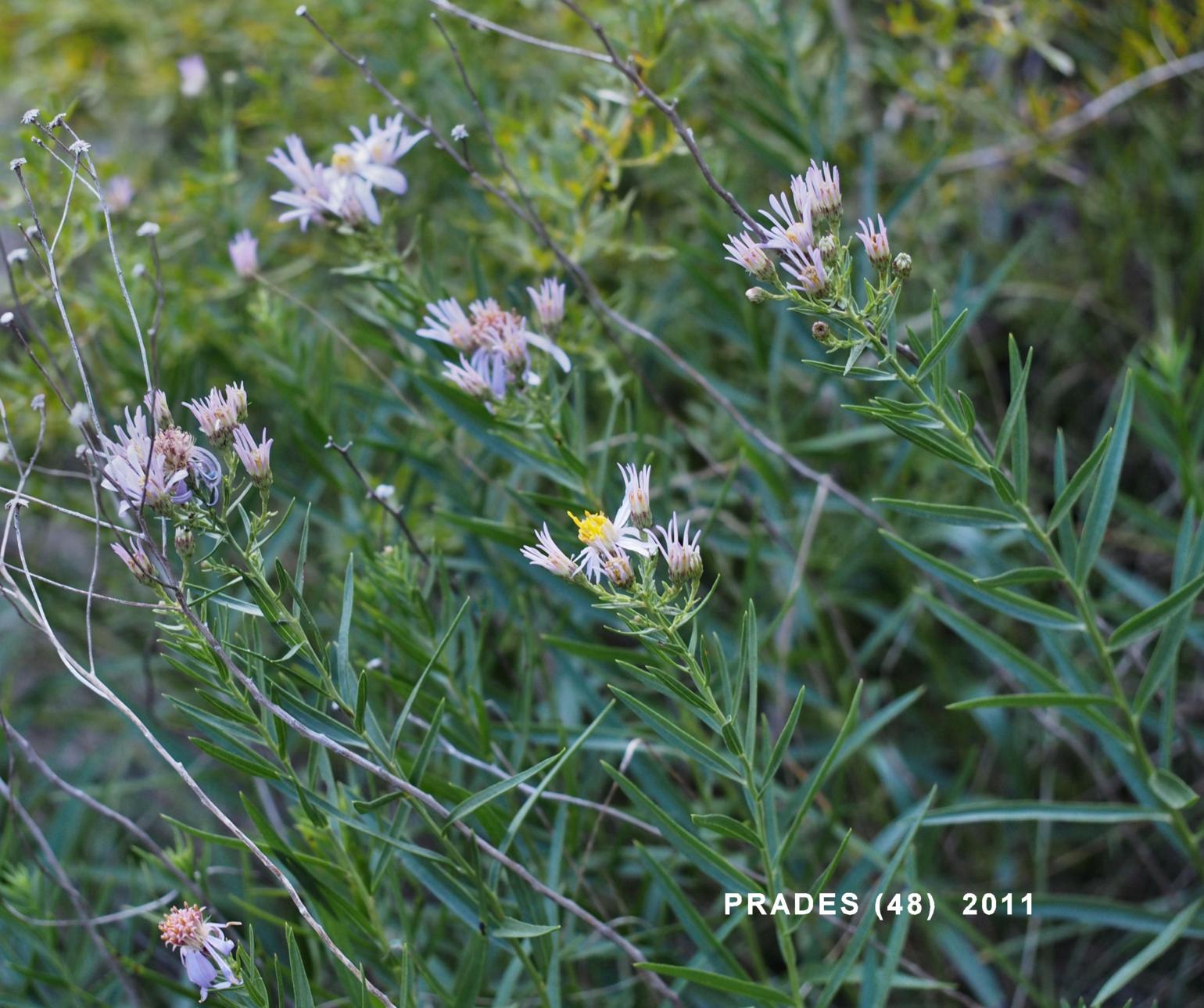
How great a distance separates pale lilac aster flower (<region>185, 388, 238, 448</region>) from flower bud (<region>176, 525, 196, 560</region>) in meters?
0.07

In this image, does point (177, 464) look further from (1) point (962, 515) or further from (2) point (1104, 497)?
(2) point (1104, 497)

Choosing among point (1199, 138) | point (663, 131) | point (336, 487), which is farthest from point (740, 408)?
point (1199, 138)

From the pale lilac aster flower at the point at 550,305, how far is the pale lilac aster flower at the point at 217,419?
1.02ft

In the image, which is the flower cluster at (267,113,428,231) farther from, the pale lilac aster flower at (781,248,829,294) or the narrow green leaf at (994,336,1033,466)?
the narrow green leaf at (994,336,1033,466)

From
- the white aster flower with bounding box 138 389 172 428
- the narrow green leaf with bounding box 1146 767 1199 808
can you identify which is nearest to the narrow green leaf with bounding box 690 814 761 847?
the narrow green leaf with bounding box 1146 767 1199 808

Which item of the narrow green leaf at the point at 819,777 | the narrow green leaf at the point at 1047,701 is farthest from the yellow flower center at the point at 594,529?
the narrow green leaf at the point at 1047,701

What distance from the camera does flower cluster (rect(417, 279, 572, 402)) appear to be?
927 mm

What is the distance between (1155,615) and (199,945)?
767mm

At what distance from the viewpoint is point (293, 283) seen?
1.69 meters

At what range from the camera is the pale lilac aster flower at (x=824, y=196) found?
0.77 meters

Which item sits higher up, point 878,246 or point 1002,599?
point 878,246

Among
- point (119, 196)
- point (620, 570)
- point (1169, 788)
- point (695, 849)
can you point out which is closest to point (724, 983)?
point (695, 849)

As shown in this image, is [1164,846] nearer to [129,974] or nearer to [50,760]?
[129,974]

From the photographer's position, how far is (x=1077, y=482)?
83cm
